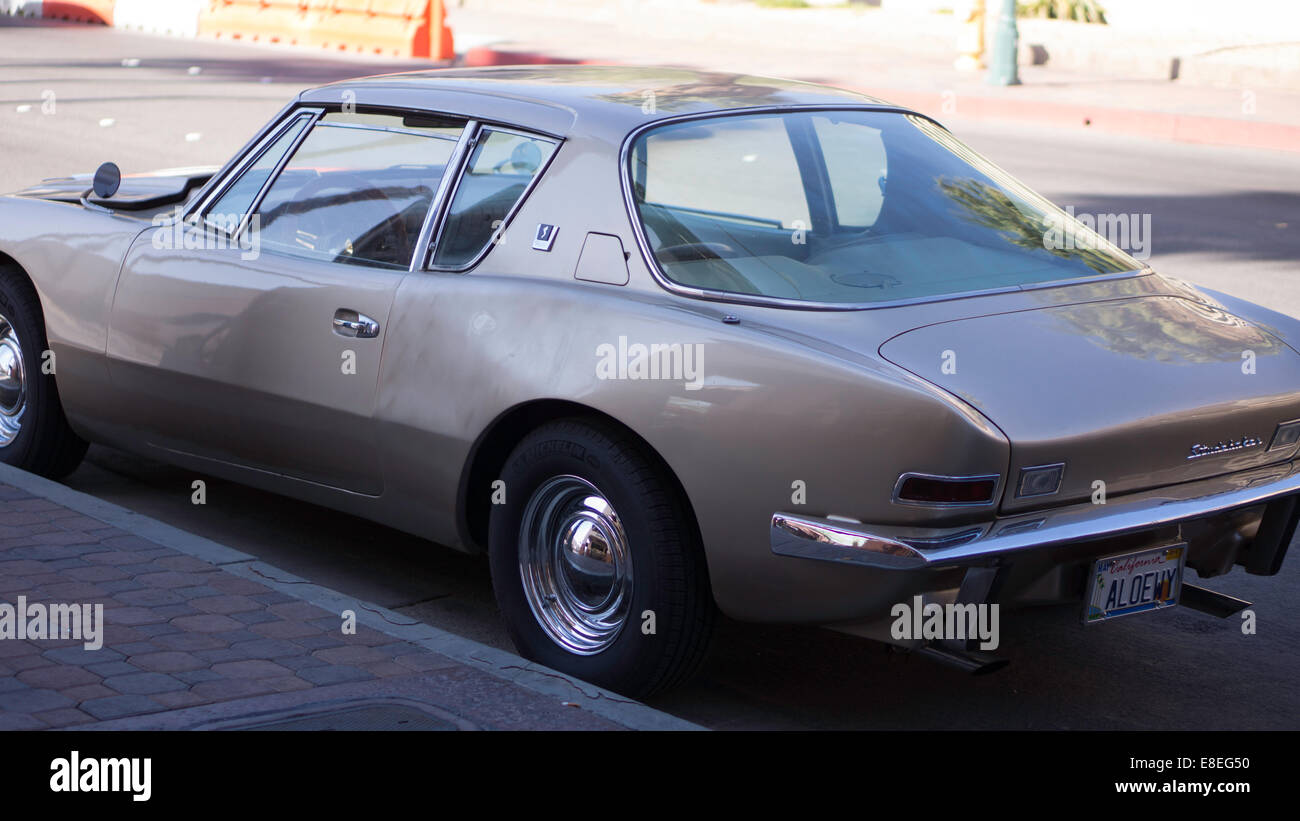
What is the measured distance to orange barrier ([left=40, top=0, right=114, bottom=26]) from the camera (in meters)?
27.4

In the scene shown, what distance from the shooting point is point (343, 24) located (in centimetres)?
2373

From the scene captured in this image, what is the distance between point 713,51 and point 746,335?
863 inches

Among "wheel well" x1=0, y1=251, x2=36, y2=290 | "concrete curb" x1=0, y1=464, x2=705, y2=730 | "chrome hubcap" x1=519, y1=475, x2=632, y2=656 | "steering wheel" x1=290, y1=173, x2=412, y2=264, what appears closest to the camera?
"concrete curb" x1=0, y1=464, x2=705, y2=730

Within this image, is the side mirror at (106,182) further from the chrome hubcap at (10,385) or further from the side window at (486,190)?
the side window at (486,190)

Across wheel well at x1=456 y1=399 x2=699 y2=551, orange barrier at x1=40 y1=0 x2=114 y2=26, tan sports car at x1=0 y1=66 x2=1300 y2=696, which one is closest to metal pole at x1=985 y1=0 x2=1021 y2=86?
orange barrier at x1=40 y1=0 x2=114 y2=26

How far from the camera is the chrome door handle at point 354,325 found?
4.46 metres

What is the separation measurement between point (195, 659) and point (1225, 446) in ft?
8.55

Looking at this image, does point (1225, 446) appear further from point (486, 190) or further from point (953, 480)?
point (486, 190)

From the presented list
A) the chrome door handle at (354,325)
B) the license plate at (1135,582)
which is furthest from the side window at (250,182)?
the license plate at (1135,582)

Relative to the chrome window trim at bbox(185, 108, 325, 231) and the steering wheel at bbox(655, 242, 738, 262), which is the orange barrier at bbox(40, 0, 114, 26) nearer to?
the chrome window trim at bbox(185, 108, 325, 231)

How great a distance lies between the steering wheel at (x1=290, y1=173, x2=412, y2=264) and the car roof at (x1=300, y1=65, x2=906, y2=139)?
0.27 m

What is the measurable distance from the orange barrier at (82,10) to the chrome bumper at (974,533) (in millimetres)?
26560

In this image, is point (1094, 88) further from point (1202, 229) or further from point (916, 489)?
point (916, 489)
